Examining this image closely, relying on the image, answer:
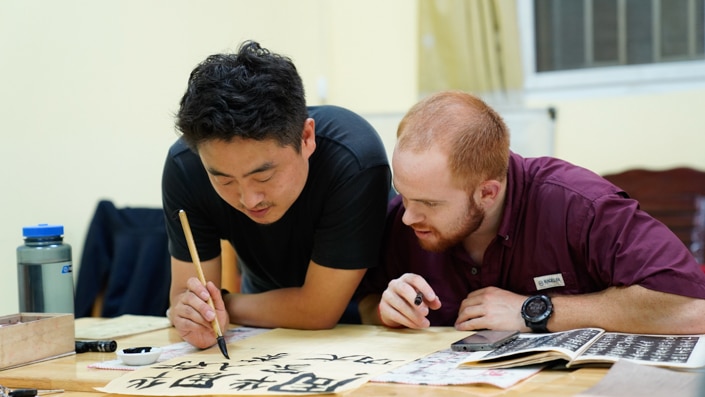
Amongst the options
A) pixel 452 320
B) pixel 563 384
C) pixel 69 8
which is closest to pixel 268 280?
pixel 452 320

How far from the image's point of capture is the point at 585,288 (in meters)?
1.63

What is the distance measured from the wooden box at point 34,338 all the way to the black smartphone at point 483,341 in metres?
0.78

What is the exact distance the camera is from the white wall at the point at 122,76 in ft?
9.26

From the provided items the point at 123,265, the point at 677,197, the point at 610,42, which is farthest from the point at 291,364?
the point at 610,42

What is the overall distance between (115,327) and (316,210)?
1.97 feet

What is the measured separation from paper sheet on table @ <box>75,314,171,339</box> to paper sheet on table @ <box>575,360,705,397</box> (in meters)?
1.14

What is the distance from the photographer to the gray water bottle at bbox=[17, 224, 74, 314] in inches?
67.1

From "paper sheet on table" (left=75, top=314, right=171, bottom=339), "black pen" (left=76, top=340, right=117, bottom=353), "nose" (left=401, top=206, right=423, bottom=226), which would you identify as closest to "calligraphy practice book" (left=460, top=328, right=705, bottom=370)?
"nose" (left=401, top=206, right=423, bottom=226)

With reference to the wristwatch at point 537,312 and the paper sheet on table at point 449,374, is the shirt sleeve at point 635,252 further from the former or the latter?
the paper sheet on table at point 449,374

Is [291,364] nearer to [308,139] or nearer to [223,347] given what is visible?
[223,347]

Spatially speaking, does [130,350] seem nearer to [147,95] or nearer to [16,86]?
[16,86]

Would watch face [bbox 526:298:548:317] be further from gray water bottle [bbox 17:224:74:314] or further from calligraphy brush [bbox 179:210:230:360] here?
gray water bottle [bbox 17:224:74:314]

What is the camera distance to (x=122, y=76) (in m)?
3.33

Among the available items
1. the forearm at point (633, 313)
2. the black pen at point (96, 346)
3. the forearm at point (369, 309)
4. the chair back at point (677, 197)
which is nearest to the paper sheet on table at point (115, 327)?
the black pen at point (96, 346)
